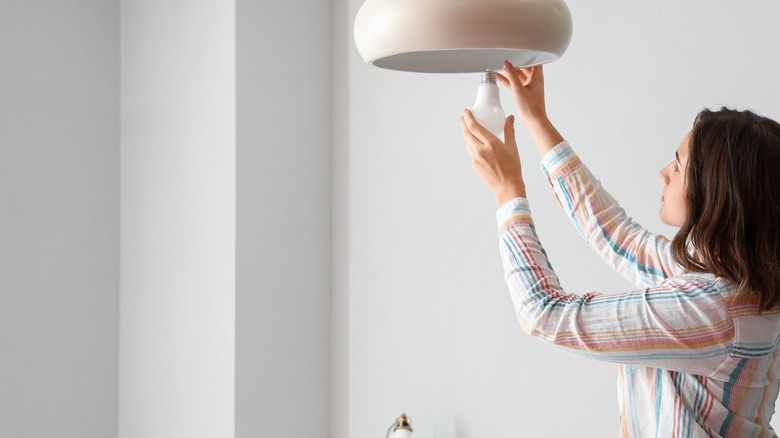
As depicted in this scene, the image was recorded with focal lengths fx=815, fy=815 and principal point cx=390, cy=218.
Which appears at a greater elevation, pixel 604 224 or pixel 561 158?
pixel 561 158

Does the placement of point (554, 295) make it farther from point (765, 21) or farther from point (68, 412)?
point (68, 412)

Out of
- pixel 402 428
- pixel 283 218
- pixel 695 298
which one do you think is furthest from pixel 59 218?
pixel 695 298

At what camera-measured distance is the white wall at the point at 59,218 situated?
2098mm

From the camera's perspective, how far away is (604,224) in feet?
4.31

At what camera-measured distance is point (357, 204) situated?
7.33ft

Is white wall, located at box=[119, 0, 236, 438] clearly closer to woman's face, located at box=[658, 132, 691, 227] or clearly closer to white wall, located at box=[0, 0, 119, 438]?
white wall, located at box=[0, 0, 119, 438]

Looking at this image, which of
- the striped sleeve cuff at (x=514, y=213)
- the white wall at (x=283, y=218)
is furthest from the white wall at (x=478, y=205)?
the striped sleeve cuff at (x=514, y=213)

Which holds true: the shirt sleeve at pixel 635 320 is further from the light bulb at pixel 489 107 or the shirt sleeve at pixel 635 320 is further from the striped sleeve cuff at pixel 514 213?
the light bulb at pixel 489 107

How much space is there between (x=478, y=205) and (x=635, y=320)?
1.04 m

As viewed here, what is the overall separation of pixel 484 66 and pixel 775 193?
1.28 feet

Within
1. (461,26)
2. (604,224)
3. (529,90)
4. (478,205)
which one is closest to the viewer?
(461,26)

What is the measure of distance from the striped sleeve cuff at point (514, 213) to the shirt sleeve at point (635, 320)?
0.14 feet

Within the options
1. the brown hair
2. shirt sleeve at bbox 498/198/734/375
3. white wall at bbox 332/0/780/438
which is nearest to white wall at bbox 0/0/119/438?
white wall at bbox 332/0/780/438

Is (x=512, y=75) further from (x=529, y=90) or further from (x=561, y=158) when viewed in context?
(x=561, y=158)
